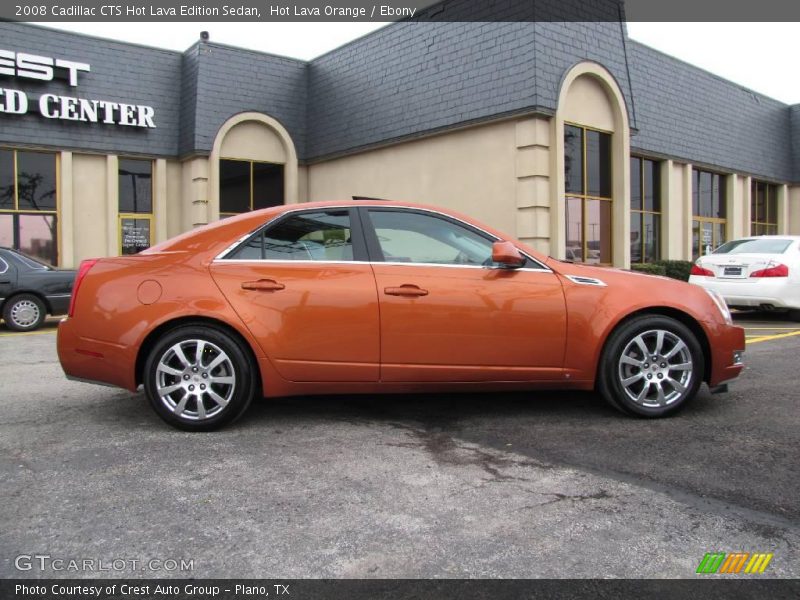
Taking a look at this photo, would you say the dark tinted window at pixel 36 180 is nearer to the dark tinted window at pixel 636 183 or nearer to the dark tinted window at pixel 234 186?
the dark tinted window at pixel 234 186

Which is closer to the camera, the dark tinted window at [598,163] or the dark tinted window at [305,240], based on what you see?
the dark tinted window at [305,240]

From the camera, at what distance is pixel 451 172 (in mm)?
15461

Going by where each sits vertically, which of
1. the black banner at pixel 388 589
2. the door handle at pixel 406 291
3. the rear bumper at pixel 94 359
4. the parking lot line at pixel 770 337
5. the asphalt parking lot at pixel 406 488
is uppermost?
the door handle at pixel 406 291

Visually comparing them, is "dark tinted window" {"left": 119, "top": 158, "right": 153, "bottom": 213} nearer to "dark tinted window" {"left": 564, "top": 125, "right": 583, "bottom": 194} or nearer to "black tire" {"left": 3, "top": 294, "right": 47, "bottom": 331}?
"black tire" {"left": 3, "top": 294, "right": 47, "bottom": 331}

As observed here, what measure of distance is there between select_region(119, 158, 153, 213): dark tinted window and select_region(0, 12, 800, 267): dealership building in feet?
0.13

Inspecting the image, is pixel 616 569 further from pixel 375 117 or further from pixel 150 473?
pixel 375 117

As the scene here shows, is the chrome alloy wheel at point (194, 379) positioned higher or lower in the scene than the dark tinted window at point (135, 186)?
lower

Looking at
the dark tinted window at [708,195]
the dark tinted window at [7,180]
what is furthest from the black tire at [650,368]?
the dark tinted window at [708,195]

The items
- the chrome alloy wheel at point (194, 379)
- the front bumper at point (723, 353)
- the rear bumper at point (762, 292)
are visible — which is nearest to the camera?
the chrome alloy wheel at point (194, 379)

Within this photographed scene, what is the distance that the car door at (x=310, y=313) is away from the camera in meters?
4.38

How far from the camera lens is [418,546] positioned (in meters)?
2.71

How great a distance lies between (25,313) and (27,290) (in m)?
0.37

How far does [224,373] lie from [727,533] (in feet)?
9.77
